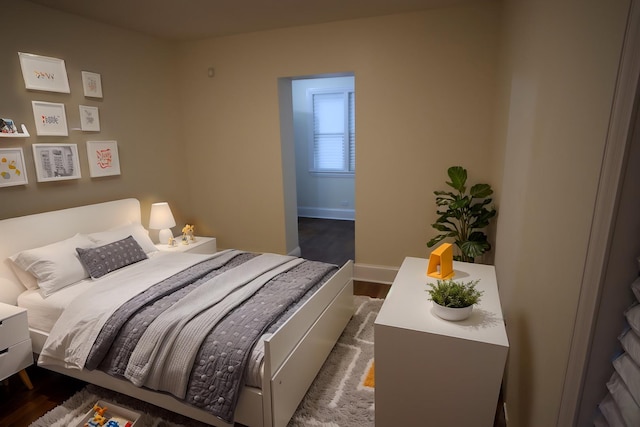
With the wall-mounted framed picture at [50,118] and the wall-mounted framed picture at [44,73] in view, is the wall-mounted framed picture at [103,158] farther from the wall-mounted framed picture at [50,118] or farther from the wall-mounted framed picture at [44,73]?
the wall-mounted framed picture at [44,73]

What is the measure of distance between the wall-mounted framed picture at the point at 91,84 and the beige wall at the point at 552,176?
344cm

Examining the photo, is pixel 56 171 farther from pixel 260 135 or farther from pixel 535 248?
pixel 535 248

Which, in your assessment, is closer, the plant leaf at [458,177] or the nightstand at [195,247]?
the plant leaf at [458,177]

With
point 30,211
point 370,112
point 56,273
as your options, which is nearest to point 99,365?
point 56,273

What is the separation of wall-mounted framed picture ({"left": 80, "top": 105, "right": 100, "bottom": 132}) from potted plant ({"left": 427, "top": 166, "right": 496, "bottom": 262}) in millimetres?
3191

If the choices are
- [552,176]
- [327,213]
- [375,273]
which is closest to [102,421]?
[552,176]

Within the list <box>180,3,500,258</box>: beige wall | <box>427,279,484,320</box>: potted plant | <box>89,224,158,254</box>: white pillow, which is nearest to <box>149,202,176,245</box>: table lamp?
<box>89,224,158,254</box>: white pillow

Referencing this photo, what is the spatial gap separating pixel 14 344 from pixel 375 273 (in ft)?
9.79

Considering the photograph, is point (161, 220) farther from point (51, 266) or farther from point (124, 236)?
point (51, 266)

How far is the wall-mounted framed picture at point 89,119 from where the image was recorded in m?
3.16

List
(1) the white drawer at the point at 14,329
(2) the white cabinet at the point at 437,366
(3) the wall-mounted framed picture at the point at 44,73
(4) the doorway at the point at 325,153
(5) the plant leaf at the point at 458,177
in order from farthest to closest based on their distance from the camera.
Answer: (4) the doorway at the point at 325,153 < (5) the plant leaf at the point at 458,177 < (3) the wall-mounted framed picture at the point at 44,73 < (1) the white drawer at the point at 14,329 < (2) the white cabinet at the point at 437,366

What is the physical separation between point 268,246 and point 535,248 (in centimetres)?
321

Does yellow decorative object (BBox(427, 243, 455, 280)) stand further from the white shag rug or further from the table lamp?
the table lamp

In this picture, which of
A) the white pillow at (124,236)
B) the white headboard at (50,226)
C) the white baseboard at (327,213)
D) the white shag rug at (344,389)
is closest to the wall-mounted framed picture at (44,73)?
the white headboard at (50,226)
